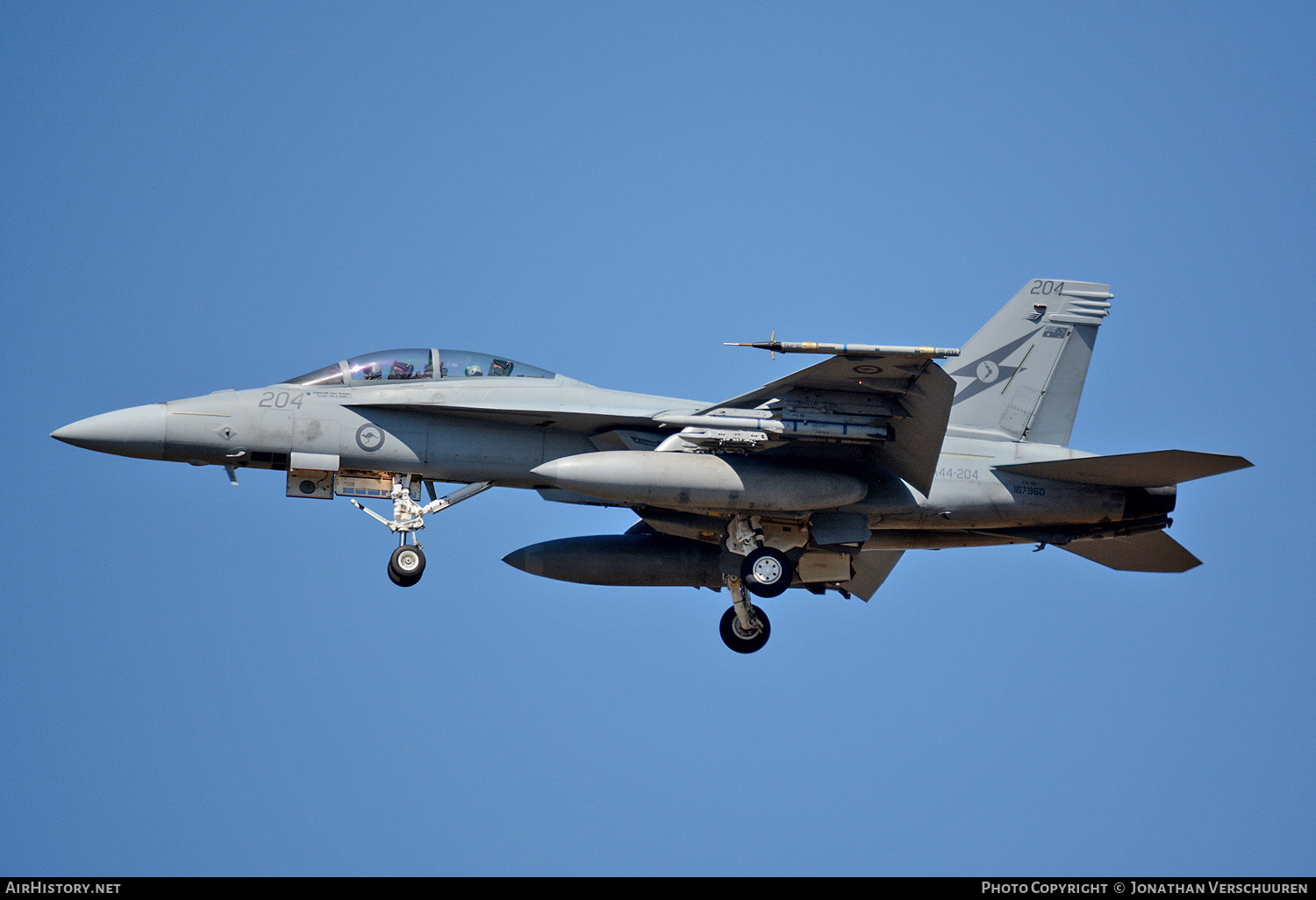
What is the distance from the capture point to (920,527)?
1798 cm

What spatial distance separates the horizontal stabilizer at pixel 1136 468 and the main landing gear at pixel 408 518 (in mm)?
6694

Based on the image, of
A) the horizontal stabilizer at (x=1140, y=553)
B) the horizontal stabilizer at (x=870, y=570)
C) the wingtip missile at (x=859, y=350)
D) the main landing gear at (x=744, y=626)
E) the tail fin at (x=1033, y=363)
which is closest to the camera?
the wingtip missile at (x=859, y=350)

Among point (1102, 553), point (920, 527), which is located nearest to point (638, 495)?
point (920, 527)

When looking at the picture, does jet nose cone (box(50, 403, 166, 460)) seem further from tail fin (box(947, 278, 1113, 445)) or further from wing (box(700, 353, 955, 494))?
tail fin (box(947, 278, 1113, 445))

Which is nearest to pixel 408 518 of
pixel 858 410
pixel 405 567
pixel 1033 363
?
pixel 405 567

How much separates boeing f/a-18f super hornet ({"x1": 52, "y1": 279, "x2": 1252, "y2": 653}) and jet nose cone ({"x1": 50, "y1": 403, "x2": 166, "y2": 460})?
23mm

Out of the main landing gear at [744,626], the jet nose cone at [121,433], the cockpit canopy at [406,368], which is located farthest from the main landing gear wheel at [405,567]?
the main landing gear at [744,626]

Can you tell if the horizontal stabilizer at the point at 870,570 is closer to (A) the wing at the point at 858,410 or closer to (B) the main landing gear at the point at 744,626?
(B) the main landing gear at the point at 744,626

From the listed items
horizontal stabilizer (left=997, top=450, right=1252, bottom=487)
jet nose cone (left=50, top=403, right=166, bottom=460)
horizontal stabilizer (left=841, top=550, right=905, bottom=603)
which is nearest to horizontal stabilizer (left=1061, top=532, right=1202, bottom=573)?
horizontal stabilizer (left=997, top=450, right=1252, bottom=487)

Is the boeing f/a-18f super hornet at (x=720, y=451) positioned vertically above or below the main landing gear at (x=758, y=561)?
above

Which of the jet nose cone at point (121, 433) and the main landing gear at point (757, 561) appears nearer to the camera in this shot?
the jet nose cone at point (121, 433)

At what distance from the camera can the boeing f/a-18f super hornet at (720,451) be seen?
16.2 m

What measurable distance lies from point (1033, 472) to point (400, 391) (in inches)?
305
